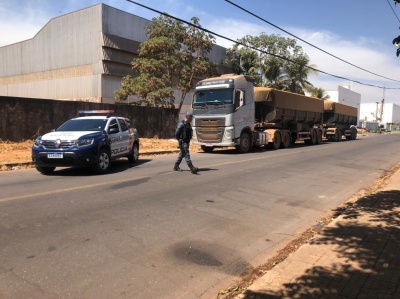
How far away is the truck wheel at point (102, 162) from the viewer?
34.1 ft

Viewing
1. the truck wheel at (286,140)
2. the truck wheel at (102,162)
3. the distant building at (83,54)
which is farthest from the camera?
the distant building at (83,54)

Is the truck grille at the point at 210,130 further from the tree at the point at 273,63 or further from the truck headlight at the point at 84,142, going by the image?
the tree at the point at 273,63

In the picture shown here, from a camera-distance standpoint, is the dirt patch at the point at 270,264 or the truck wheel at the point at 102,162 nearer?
the dirt patch at the point at 270,264

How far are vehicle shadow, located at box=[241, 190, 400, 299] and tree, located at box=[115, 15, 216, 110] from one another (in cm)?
1971

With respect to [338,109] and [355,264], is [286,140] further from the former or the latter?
[355,264]

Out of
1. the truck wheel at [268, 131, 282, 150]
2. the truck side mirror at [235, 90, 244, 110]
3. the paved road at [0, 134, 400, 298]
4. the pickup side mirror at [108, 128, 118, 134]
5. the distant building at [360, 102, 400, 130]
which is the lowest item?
the paved road at [0, 134, 400, 298]

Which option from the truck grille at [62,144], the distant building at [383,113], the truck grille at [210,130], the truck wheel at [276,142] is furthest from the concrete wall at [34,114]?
the distant building at [383,113]

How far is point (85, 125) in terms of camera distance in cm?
1120

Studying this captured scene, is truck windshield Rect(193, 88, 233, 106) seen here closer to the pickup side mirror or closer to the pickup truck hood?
the pickup side mirror

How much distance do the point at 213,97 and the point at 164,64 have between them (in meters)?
8.56

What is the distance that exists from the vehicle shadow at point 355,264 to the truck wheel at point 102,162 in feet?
22.1

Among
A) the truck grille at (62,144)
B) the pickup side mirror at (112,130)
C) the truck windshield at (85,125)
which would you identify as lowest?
the truck grille at (62,144)

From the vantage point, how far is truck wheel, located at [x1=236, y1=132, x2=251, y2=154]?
1822cm

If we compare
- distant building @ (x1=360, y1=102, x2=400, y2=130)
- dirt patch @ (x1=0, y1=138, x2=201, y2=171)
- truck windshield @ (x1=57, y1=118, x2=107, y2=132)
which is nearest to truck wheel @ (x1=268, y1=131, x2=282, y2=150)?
dirt patch @ (x1=0, y1=138, x2=201, y2=171)
